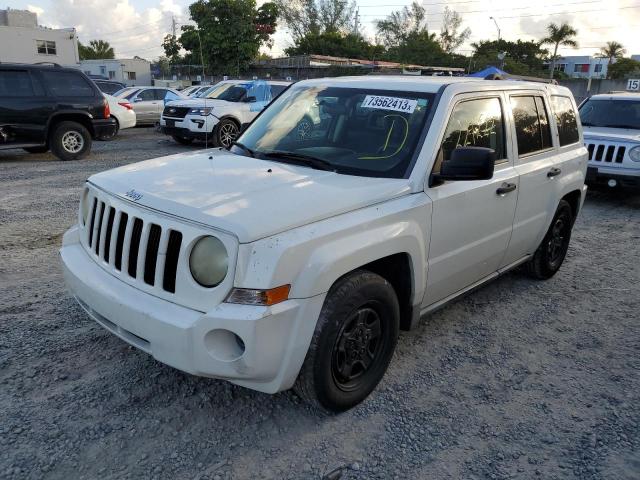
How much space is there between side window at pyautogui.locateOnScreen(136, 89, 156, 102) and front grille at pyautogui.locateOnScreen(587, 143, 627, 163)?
45.2 feet

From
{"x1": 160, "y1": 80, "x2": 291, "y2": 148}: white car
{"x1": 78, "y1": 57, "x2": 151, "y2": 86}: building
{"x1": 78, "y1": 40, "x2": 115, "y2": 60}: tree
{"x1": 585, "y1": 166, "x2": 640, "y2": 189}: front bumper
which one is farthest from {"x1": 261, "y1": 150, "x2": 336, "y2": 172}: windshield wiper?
{"x1": 78, "y1": 40, "x2": 115, "y2": 60}: tree

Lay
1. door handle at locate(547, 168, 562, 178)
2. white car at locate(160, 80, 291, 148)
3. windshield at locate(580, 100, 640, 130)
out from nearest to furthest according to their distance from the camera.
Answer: door handle at locate(547, 168, 562, 178) < windshield at locate(580, 100, 640, 130) < white car at locate(160, 80, 291, 148)

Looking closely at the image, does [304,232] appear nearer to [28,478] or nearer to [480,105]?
[28,478]

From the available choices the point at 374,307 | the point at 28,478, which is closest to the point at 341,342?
the point at 374,307

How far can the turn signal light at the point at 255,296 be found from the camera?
2438 mm

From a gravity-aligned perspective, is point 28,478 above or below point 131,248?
below

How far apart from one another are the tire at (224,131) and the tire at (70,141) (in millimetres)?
2896

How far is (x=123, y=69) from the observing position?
5209 cm

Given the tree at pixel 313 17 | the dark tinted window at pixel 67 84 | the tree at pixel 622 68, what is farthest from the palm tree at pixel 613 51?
the dark tinted window at pixel 67 84

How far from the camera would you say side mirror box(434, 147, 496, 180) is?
308 cm

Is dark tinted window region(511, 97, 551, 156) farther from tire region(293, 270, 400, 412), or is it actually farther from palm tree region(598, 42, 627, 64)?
palm tree region(598, 42, 627, 64)

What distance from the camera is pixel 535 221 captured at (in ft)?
14.9

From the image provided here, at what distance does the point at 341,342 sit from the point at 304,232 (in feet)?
2.29

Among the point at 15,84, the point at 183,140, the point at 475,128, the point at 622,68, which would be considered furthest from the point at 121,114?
the point at 622,68
